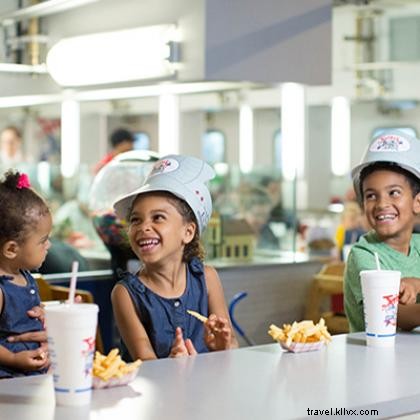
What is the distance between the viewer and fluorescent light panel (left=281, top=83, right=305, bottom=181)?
5414 mm

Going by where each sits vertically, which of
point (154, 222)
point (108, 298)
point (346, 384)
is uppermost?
point (154, 222)

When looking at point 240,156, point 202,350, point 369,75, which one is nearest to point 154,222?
point 202,350

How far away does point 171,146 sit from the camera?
5.89 meters

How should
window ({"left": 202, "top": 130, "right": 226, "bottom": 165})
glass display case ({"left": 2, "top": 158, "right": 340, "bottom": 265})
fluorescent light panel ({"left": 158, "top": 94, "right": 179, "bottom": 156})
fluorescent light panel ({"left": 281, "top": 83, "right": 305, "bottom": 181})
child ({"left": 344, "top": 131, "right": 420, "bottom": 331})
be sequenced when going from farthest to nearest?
window ({"left": 202, "top": 130, "right": 226, "bottom": 165}) → fluorescent light panel ({"left": 158, "top": 94, "right": 179, "bottom": 156}) → fluorescent light panel ({"left": 281, "top": 83, "right": 305, "bottom": 181}) → glass display case ({"left": 2, "top": 158, "right": 340, "bottom": 265}) → child ({"left": 344, "top": 131, "right": 420, "bottom": 331})

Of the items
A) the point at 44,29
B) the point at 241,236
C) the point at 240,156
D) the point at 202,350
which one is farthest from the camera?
the point at 240,156

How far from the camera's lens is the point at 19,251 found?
259cm

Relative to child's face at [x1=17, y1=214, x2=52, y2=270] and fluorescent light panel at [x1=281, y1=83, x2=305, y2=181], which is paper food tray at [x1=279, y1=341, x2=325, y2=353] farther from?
fluorescent light panel at [x1=281, y1=83, x2=305, y2=181]

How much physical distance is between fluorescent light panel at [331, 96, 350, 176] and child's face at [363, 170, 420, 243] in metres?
8.89

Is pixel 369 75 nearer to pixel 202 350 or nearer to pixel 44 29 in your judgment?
pixel 44 29

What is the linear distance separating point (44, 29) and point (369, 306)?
10.1 feet

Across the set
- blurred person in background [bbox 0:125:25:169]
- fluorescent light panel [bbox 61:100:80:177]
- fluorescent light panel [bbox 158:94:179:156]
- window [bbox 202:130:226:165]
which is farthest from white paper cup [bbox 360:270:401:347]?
window [bbox 202:130:226:165]

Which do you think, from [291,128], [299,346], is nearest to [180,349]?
[299,346]

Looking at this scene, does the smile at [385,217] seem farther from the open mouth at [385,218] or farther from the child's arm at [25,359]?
the child's arm at [25,359]

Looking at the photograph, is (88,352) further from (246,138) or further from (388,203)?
(246,138)
